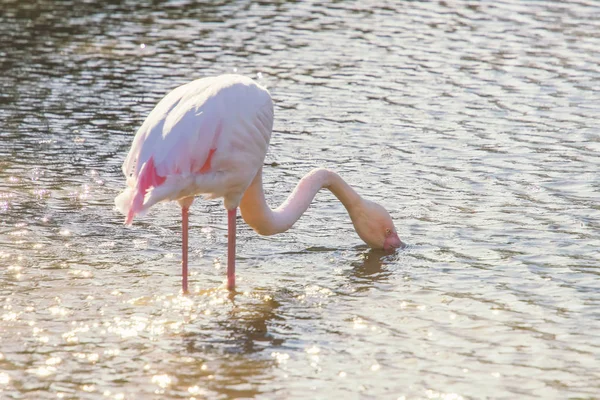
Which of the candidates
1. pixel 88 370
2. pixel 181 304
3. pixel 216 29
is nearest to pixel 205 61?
pixel 216 29

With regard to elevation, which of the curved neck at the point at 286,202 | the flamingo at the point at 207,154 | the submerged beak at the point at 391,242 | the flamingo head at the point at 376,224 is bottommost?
the submerged beak at the point at 391,242

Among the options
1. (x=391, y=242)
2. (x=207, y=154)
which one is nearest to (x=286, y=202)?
(x=391, y=242)

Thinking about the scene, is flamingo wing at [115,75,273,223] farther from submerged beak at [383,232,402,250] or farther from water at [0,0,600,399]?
submerged beak at [383,232,402,250]

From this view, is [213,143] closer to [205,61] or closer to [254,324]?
[254,324]

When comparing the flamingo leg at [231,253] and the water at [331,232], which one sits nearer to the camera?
the water at [331,232]

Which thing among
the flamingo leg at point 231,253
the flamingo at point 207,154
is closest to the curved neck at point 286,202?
the flamingo at point 207,154

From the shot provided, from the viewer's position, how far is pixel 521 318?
7535 millimetres

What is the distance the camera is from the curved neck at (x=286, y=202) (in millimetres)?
8375

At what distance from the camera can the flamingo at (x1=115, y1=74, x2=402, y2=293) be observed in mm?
7223

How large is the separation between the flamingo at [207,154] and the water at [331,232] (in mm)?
569

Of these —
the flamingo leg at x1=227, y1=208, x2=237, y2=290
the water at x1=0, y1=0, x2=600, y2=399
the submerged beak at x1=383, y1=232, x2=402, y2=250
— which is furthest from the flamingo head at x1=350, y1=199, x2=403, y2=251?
the flamingo leg at x1=227, y1=208, x2=237, y2=290

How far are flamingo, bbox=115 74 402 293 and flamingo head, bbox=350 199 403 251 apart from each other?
0.76m

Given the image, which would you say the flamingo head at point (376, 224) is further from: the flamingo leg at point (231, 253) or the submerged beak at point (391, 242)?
the flamingo leg at point (231, 253)

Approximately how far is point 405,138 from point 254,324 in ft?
17.3
